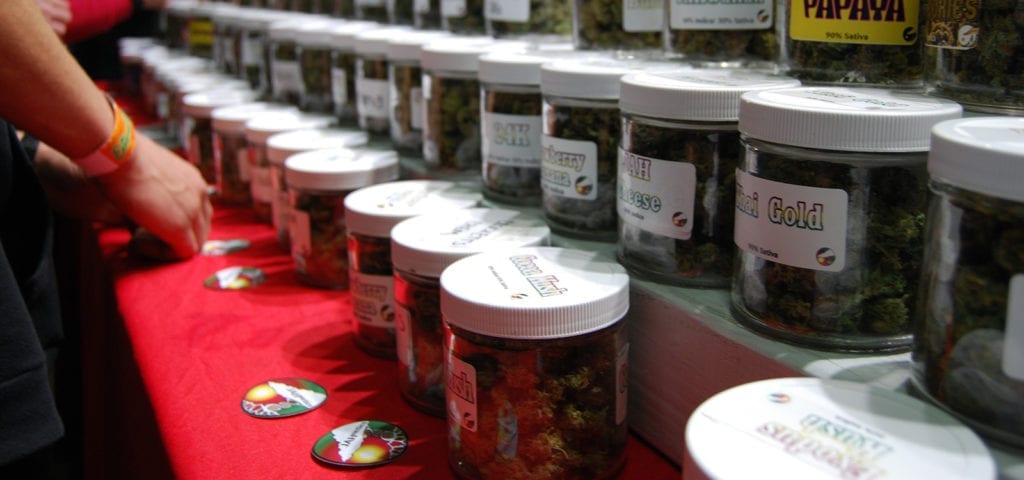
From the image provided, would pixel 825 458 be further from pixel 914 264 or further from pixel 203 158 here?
pixel 203 158

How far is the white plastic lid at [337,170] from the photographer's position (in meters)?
1.28

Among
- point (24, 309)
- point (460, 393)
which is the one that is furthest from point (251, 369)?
point (460, 393)

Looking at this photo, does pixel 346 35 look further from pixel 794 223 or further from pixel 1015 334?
pixel 1015 334

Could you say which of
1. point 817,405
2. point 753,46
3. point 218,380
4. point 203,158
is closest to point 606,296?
point 817,405

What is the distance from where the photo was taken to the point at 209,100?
6.35ft

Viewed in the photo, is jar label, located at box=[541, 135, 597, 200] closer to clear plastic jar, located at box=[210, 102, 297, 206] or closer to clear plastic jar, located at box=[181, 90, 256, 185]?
clear plastic jar, located at box=[210, 102, 297, 206]

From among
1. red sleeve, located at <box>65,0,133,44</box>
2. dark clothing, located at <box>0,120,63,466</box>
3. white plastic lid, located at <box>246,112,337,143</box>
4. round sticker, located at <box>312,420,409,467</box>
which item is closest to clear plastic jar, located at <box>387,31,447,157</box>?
white plastic lid, located at <box>246,112,337,143</box>

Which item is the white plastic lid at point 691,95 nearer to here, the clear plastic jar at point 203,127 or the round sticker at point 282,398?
the round sticker at point 282,398

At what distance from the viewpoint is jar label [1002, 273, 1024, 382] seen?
0.52 meters

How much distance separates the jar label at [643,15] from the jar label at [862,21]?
11.9 inches

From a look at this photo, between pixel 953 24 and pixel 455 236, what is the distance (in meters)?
0.54

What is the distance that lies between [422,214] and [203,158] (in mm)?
1024

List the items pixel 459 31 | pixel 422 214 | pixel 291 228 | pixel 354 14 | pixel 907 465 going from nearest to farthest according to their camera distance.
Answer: pixel 907 465, pixel 422 214, pixel 291 228, pixel 459 31, pixel 354 14

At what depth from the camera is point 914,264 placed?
0.68 metres
